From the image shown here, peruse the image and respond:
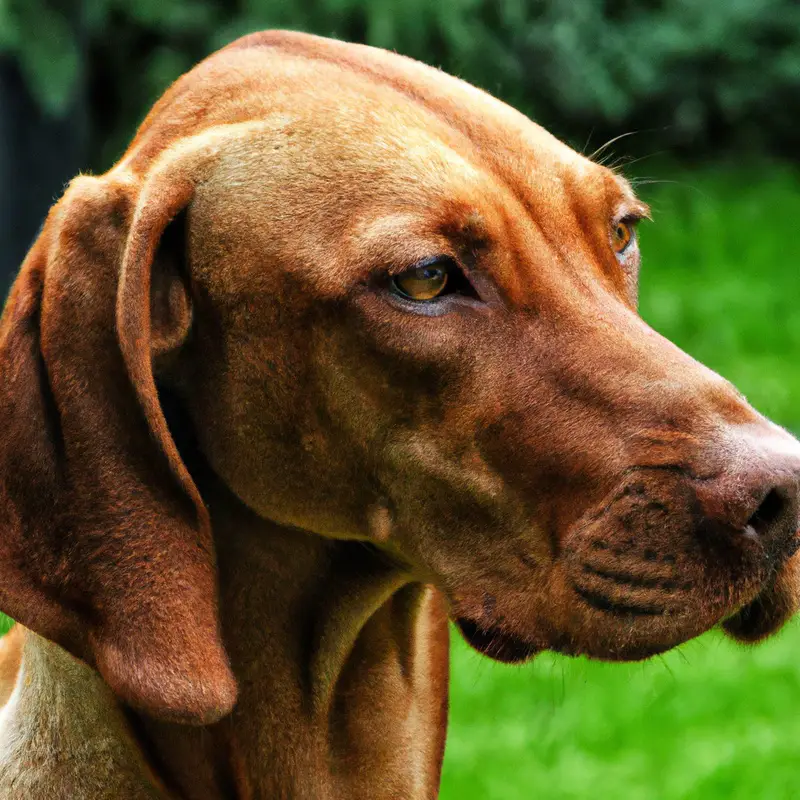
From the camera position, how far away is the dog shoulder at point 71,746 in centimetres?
321

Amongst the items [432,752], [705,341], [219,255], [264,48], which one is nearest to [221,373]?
[219,255]

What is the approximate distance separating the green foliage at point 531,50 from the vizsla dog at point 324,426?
1561 millimetres

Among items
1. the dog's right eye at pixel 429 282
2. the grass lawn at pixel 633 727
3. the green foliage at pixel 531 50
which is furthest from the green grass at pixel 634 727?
the green foliage at pixel 531 50

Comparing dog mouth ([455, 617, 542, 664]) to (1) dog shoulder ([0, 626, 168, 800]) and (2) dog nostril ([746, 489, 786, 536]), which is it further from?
(1) dog shoulder ([0, 626, 168, 800])

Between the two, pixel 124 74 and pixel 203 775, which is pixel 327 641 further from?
pixel 124 74

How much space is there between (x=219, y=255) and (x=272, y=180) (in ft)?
0.63

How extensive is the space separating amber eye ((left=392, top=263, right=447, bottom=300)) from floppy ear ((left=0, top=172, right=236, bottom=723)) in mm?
514

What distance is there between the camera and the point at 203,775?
3.24 metres

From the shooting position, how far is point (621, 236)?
3.32m

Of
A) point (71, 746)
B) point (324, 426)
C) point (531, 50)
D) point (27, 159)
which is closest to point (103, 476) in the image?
point (324, 426)

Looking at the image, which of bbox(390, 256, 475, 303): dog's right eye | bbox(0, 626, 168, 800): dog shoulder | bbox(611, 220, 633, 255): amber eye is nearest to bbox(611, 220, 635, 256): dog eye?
bbox(611, 220, 633, 255): amber eye

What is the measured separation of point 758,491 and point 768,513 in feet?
0.25

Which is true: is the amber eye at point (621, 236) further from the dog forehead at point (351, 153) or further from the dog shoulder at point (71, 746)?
the dog shoulder at point (71, 746)

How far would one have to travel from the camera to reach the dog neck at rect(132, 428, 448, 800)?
10.6ft
